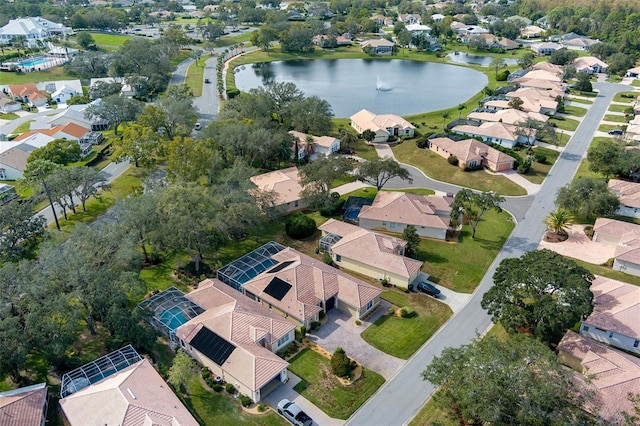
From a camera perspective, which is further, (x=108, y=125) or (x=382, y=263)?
(x=108, y=125)

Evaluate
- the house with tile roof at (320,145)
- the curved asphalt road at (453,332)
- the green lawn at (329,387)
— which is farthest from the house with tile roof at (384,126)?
the green lawn at (329,387)

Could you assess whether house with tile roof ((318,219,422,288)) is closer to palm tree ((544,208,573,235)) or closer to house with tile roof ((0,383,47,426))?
palm tree ((544,208,573,235))

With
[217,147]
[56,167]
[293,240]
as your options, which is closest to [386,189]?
[293,240]

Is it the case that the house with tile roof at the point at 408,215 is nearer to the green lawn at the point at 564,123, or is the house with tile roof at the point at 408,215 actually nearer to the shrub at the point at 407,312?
the shrub at the point at 407,312

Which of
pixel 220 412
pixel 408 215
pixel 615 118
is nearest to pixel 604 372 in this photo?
pixel 408 215

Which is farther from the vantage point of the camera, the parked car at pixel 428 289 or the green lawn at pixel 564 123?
the green lawn at pixel 564 123

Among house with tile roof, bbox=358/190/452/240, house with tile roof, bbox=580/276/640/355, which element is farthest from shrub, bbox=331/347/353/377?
house with tile roof, bbox=358/190/452/240

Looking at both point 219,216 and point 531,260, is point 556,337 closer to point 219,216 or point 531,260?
point 531,260
